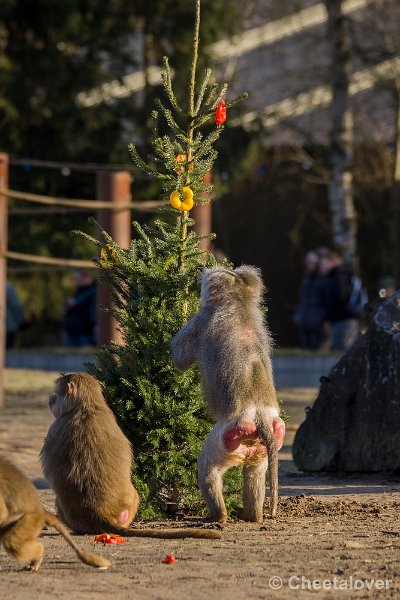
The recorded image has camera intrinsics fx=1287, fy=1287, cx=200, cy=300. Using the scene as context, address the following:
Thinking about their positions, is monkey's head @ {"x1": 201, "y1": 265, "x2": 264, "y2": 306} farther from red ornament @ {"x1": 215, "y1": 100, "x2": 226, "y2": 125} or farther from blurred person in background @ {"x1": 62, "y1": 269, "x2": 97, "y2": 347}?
blurred person in background @ {"x1": 62, "y1": 269, "x2": 97, "y2": 347}

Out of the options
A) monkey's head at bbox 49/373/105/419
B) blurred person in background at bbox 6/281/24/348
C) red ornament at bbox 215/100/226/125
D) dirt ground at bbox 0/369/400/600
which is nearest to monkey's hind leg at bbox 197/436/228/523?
dirt ground at bbox 0/369/400/600

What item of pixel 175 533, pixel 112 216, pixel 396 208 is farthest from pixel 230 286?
pixel 396 208

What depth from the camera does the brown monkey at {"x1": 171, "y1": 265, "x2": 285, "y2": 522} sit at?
7.03 m

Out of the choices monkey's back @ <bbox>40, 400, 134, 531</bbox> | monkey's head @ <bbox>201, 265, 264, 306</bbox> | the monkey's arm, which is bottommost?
monkey's back @ <bbox>40, 400, 134, 531</bbox>

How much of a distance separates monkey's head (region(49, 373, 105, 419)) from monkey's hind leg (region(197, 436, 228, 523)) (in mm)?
658

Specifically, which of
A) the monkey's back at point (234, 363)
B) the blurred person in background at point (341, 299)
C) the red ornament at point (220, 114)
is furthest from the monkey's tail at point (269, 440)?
the blurred person in background at point (341, 299)

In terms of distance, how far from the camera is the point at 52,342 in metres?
26.4

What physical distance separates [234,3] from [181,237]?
18444 mm

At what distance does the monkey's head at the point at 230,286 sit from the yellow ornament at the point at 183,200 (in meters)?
0.63

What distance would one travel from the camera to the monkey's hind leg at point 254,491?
24.1ft

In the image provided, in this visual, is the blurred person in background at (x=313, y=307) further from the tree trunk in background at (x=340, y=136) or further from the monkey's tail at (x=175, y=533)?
the monkey's tail at (x=175, y=533)

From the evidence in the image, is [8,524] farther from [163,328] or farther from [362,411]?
[362,411]

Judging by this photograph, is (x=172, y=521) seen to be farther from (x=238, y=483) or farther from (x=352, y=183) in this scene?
(x=352, y=183)

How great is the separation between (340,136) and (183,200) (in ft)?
Answer: 52.4
